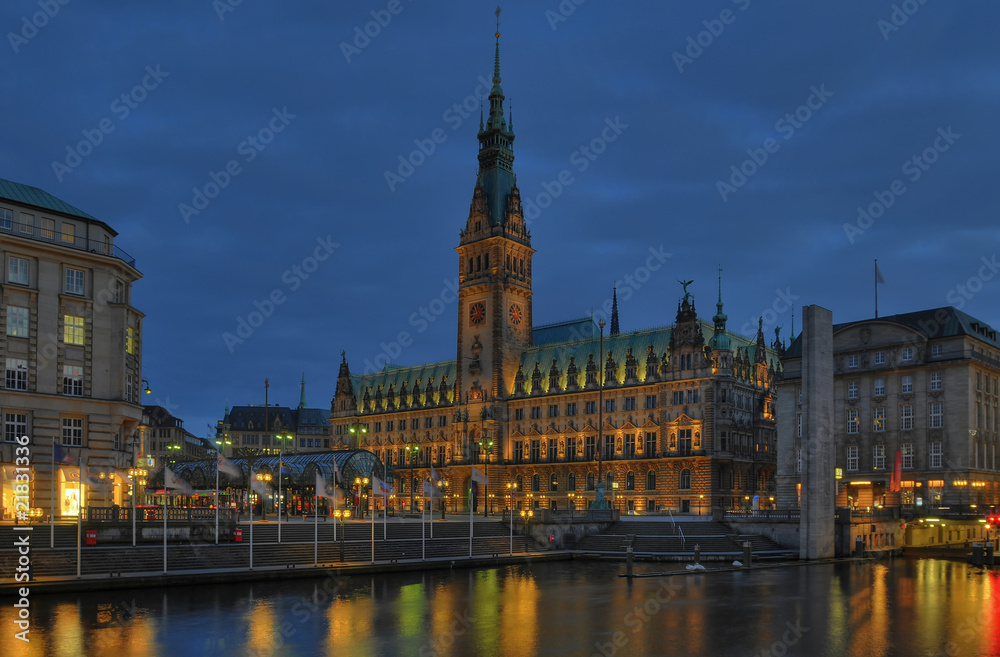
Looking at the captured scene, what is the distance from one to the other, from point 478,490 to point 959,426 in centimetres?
6555

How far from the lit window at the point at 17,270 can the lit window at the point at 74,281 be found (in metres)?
2.57

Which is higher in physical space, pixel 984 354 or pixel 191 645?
pixel 984 354

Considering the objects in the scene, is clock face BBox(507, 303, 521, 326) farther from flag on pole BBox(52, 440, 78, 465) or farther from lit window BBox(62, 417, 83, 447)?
flag on pole BBox(52, 440, 78, 465)

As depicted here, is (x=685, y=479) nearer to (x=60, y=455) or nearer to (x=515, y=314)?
(x=515, y=314)

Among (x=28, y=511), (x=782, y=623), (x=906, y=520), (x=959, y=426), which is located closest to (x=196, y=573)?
(x=28, y=511)

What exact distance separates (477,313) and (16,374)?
8411 cm

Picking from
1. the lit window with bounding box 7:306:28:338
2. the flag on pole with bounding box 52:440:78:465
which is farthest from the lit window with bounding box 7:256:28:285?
the flag on pole with bounding box 52:440:78:465

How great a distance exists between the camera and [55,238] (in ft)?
205

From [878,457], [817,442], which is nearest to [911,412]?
[878,457]

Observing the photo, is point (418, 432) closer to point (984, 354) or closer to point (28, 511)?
point (984, 354)

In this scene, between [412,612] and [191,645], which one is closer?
[191,645]

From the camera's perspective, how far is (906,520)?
80750 millimetres

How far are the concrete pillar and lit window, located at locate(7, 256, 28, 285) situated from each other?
5278cm

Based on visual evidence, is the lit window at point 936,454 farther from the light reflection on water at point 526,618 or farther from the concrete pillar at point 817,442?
the light reflection on water at point 526,618
